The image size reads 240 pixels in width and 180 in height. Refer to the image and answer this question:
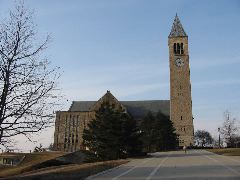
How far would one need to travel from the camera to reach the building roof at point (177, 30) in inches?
3893

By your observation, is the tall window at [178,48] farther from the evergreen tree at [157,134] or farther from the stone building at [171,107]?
the evergreen tree at [157,134]

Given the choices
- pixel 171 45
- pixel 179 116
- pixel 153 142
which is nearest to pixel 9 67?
pixel 153 142

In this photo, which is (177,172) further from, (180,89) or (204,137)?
(204,137)

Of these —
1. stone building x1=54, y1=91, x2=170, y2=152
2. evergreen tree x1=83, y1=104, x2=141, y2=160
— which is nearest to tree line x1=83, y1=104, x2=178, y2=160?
evergreen tree x1=83, y1=104, x2=141, y2=160

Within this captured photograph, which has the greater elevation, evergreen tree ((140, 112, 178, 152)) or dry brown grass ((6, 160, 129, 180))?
evergreen tree ((140, 112, 178, 152))

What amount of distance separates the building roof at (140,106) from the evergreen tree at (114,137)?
5619 cm

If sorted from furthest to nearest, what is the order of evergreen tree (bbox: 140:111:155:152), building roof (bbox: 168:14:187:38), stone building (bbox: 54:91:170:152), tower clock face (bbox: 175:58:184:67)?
building roof (bbox: 168:14:187:38)
tower clock face (bbox: 175:58:184:67)
stone building (bbox: 54:91:170:152)
evergreen tree (bbox: 140:111:155:152)

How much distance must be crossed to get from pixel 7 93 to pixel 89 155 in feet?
81.8

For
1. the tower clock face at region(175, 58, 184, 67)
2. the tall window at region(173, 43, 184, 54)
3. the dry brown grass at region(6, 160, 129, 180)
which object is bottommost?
the dry brown grass at region(6, 160, 129, 180)

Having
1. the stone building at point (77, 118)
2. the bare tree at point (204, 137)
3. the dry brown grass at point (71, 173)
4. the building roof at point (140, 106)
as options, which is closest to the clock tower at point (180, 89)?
the stone building at point (77, 118)

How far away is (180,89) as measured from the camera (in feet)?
298

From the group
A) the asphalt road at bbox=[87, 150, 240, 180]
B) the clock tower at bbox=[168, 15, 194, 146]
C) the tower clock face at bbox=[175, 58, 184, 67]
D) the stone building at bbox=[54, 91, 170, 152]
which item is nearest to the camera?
the asphalt road at bbox=[87, 150, 240, 180]

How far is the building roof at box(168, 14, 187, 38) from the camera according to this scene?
9889 cm

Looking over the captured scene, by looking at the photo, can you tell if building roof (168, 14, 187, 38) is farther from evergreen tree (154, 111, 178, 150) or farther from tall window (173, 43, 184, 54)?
evergreen tree (154, 111, 178, 150)
